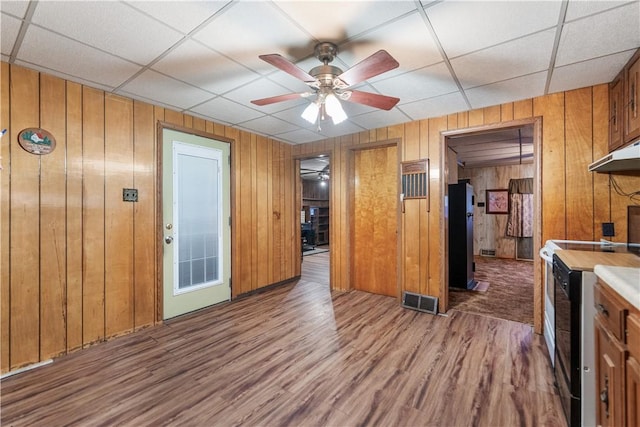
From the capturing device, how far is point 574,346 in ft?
5.15

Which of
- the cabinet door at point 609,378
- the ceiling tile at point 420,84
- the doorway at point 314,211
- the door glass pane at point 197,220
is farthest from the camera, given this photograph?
the doorway at point 314,211

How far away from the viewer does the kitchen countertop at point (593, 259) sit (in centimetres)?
157

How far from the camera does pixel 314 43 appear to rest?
1933 millimetres

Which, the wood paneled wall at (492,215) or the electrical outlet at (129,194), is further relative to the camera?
the wood paneled wall at (492,215)

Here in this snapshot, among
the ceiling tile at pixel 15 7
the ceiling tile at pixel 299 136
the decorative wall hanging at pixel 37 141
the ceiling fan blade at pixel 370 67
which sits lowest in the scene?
the decorative wall hanging at pixel 37 141

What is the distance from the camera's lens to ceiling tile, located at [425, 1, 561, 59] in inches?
62.3

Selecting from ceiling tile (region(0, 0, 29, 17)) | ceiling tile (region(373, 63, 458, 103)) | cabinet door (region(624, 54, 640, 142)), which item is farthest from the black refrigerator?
ceiling tile (region(0, 0, 29, 17))

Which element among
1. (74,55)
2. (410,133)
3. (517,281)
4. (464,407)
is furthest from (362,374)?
(517,281)

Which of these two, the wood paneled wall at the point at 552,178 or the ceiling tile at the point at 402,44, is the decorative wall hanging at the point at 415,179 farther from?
the ceiling tile at the point at 402,44

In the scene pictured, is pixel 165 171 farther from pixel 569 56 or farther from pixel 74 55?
pixel 569 56

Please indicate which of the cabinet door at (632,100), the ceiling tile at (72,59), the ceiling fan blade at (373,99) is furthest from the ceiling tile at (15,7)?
the cabinet door at (632,100)

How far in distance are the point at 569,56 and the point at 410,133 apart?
174cm

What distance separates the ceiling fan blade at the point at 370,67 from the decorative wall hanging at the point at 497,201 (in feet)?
22.6

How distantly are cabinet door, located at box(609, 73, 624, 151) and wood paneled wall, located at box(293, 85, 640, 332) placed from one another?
86mm
